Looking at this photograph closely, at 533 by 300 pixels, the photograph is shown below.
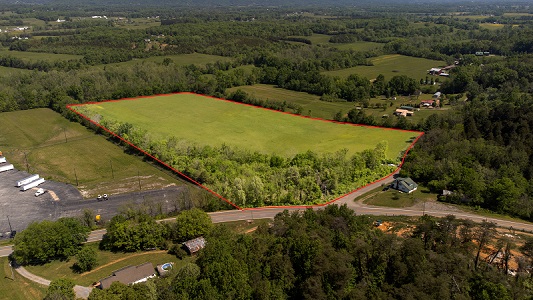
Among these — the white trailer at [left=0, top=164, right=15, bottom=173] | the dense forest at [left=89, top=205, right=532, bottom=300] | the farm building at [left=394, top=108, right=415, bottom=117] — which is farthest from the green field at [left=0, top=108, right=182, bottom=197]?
the farm building at [left=394, top=108, right=415, bottom=117]

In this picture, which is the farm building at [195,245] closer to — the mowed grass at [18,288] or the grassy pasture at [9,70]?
the mowed grass at [18,288]

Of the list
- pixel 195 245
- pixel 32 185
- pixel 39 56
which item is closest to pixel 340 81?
pixel 32 185

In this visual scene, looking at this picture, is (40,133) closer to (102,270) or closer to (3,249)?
(3,249)

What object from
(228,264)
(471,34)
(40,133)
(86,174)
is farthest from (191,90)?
(471,34)

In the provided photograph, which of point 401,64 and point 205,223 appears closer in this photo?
point 205,223

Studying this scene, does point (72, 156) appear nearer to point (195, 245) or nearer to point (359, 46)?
point (195, 245)

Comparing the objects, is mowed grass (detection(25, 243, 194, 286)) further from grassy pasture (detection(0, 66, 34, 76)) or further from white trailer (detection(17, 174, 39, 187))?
grassy pasture (detection(0, 66, 34, 76))

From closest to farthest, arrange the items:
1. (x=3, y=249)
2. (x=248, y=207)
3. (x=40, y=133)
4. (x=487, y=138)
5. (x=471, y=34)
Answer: (x=3, y=249) → (x=248, y=207) → (x=487, y=138) → (x=40, y=133) → (x=471, y=34)
